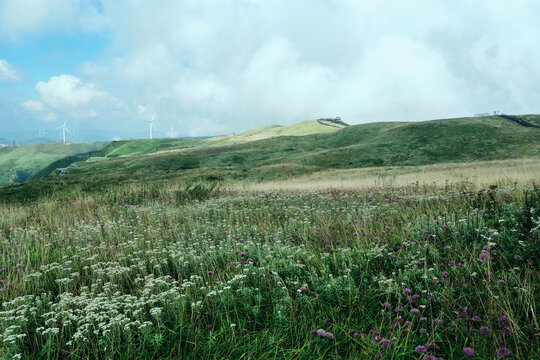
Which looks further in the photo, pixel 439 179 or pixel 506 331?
pixel 439 179

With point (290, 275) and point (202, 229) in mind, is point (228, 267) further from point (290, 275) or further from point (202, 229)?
point (202, 229)

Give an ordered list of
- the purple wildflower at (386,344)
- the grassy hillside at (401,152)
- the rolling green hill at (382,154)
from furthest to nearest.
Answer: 1. the grassy hillside at (401,152)
2. the rolling green hill at (382,154)
3. the purple wildflower at (386,344)

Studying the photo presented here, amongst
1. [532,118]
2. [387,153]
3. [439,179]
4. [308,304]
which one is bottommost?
[308,304]

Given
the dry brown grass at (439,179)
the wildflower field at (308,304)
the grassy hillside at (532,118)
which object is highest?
the grassy hillside at (532,118)

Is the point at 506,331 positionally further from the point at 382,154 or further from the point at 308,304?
the point at 382,154

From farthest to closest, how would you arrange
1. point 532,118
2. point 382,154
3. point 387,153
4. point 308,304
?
point 532,118
point 387,153
point 382,154
point 308,304

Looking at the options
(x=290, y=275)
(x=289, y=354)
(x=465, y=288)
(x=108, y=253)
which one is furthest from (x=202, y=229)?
(x=465, y=288)

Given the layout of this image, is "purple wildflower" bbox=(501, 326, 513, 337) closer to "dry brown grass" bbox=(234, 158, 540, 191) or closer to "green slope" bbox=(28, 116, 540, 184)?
"dry brown grass" bbox=(234, 158, 540, 191)

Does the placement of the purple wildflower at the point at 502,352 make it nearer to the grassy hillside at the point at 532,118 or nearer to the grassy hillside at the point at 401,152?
the grassy hillside at the point at 401,152

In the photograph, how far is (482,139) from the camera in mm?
66688

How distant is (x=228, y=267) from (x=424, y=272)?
10.0 feet

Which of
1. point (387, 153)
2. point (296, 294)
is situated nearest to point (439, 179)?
point (296, 294)

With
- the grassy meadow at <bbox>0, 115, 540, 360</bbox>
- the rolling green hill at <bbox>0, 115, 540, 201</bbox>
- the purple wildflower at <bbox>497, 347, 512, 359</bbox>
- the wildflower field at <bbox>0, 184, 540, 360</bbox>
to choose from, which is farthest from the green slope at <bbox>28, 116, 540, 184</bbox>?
the purple wildflower at <bbox>497, 347, 512, 359</bbox>

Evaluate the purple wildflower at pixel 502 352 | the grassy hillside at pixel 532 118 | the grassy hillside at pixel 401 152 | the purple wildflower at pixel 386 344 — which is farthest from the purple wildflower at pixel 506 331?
the grassy hillside at pixel 532 118
